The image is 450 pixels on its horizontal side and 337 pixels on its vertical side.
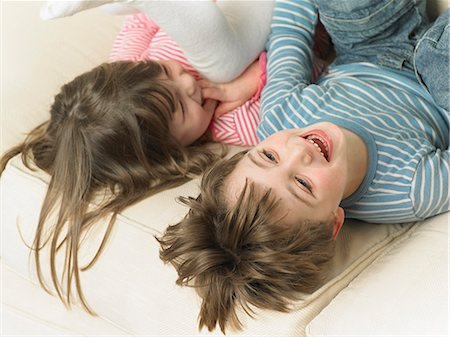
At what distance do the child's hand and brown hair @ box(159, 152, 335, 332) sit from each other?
18.4 inches

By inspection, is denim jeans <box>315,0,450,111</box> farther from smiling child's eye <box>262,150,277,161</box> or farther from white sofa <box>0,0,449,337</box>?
smiling child's eye <box>262,150,277,161</box>

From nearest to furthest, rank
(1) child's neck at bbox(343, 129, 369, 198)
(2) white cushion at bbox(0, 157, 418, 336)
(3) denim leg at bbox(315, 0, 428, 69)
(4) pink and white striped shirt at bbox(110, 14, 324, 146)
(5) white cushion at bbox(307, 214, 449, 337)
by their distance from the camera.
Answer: (5) white cushion at bbox(307, 214, 449, 337) < (2) white cushion at bbox(0, 157, 418, 336) < (1) child's neck at bbox(343, 129, 369, 198) < (3) denim leg at bbox(315, 0, 428, 69) < (4) pink and white striped shirt at bbox(110, 14, 324, 146)

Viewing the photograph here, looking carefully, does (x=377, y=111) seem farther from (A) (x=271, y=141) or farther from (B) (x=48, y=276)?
(B) (x=48, y=276)

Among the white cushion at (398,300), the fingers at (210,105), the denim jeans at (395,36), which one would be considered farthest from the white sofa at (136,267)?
the fingers at (210,105)

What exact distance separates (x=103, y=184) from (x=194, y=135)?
9.4 inches

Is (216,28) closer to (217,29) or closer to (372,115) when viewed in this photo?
(217,29)

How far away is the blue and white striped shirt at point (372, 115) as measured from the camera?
0.99m

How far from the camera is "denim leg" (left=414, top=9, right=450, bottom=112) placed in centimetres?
102

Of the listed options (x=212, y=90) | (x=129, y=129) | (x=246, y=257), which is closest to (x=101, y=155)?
(x=129, y=129)

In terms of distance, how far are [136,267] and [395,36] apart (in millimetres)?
700

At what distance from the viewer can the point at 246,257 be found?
83 centimetres

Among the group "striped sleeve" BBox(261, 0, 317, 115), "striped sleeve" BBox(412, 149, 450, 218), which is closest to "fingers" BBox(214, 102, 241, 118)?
"striped sleeve" BBox(261, 0, 317, 115)

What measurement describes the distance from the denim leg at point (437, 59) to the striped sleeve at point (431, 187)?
133 millimetres

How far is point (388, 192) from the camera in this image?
100 cm
